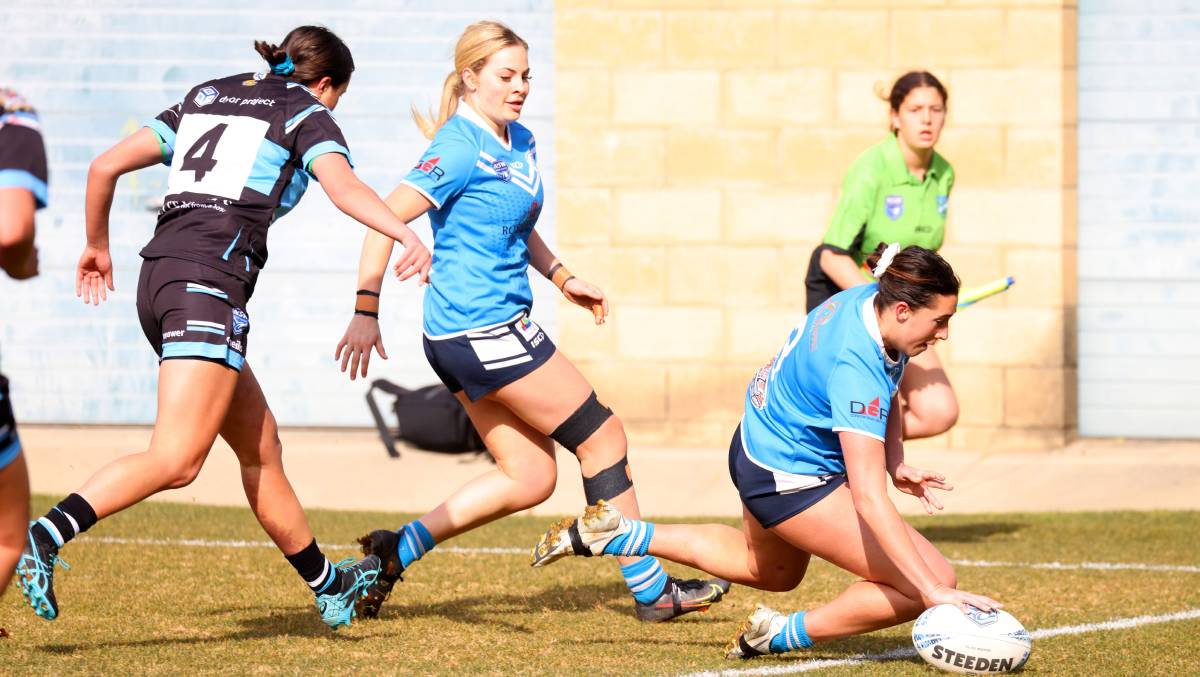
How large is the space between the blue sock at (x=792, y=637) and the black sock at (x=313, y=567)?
1.48 metres

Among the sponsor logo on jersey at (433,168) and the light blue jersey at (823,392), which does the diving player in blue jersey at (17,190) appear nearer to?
the sponsor logo on jersey at (433,168)

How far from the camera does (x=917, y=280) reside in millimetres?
4438

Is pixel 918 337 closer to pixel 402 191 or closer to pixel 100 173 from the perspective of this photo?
pixel 402 191

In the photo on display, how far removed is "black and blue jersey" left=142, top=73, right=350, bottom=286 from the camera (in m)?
4.82

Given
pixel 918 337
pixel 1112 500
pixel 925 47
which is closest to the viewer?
A: pixel 918 337

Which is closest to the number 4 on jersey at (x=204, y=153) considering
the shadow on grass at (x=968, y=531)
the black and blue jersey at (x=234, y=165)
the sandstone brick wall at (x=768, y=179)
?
the black and blue jersey at (x=234, y=165)

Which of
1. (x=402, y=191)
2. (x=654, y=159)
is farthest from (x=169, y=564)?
(x=654, y=159)

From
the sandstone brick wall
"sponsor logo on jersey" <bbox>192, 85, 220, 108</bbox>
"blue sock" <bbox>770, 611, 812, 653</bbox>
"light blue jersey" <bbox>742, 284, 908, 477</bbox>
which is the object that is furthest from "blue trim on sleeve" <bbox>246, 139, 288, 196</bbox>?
the sandstone brick wall

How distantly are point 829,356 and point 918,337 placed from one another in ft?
0.86

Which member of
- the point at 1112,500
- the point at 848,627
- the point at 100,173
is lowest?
the point at 1112,500

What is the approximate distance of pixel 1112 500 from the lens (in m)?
9.16

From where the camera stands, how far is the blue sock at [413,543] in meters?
5.61

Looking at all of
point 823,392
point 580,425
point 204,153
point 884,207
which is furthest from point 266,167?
point 884,207

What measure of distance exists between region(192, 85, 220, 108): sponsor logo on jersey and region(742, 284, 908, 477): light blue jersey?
198cm
